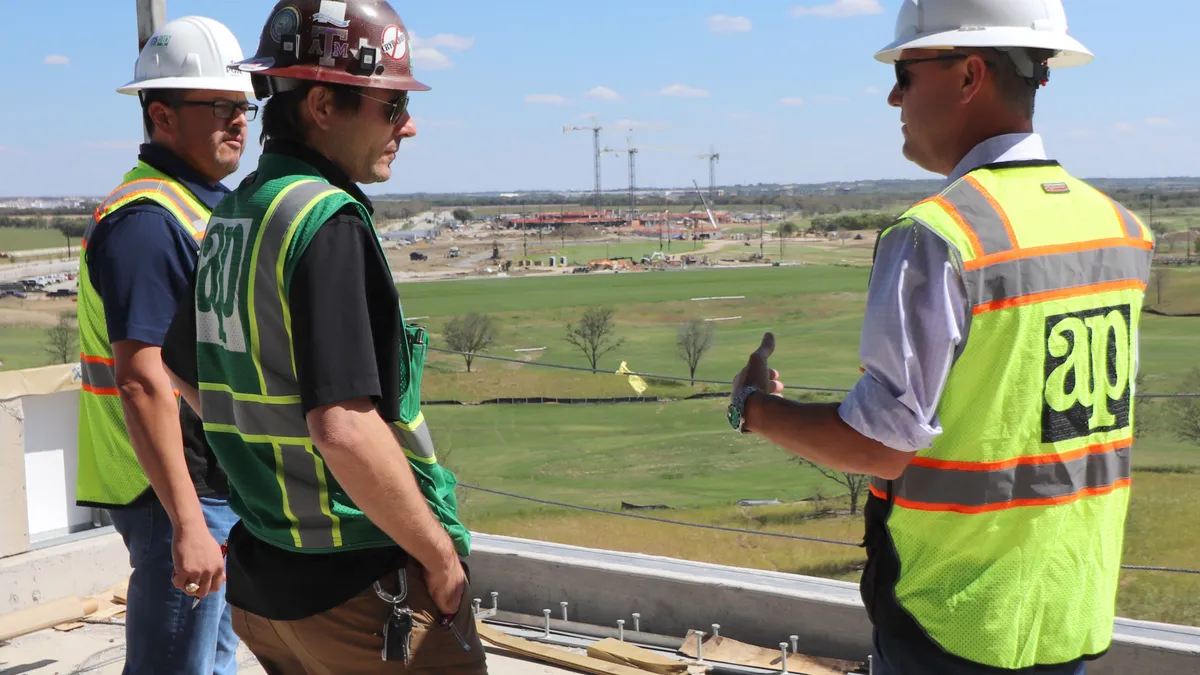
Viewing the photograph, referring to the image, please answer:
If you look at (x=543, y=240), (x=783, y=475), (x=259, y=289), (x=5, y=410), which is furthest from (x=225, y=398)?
(x=543, y=240)

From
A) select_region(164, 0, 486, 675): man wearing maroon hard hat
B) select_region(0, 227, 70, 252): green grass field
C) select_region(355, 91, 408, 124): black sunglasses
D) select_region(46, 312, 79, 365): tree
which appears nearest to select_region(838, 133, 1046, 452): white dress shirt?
select_region(164, 0, 486, 675): man wearing maroon hard hat

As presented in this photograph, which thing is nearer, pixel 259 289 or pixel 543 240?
pixel 259 289

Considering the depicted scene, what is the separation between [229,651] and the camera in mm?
2771

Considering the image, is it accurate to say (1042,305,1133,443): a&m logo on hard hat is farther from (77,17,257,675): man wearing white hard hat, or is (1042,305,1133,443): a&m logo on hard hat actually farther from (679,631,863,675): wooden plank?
(679,631,863,675): wooden plank

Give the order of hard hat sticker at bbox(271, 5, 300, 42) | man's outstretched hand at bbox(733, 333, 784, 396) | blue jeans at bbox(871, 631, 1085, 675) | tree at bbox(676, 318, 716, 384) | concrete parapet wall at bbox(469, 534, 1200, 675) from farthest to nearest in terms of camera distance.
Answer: tree at bbox(676, 318, 716, 384) < concrete parapet wall at bbox(469, 534, 1200, 675) < man's outstretched hand at bbox(733, 333, 784, 396) < hard hat sticker at bbox(271, 5, 300, 42) < blue jeans at bbox(871, 631, 1085, 675)

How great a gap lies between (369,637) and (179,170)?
1405mm

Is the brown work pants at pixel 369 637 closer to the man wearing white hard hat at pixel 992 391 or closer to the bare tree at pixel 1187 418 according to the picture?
the man wearing white hard hat at pixel 992 391

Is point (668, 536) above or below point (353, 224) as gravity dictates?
A: below

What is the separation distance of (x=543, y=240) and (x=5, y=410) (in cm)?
15178

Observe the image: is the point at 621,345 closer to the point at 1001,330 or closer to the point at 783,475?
the point at 783,475

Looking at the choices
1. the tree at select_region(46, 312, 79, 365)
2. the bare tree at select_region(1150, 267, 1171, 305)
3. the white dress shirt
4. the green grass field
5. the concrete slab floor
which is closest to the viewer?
the white dress shirt

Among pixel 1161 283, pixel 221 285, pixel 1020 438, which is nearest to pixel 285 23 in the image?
pixel 221 285

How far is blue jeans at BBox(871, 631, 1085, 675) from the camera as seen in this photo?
68.4 inches

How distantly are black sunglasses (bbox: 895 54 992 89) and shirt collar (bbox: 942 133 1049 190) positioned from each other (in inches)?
5.0
